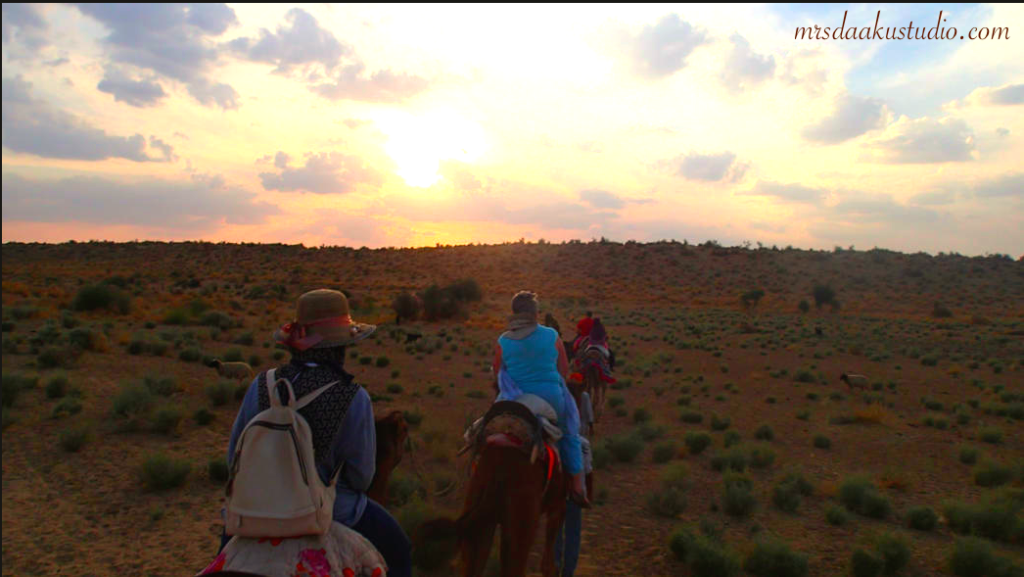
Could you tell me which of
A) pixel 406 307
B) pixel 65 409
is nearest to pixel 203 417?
pixel 65 409

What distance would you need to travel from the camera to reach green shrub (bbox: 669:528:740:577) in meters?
7.17

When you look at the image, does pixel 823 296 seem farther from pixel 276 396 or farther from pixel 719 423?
pixel 276 396

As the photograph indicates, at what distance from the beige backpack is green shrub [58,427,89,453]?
9339mm

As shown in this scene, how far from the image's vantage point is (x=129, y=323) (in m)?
26.5

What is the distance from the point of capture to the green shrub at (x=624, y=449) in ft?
39.9

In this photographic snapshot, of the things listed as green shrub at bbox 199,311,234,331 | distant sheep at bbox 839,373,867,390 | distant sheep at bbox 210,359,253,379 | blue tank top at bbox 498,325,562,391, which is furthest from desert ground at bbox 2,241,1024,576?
blue tank top at bbox 498,325,562,391

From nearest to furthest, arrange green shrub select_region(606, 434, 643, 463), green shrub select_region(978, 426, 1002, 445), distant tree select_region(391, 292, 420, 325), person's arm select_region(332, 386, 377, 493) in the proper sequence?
person's arm select_region(332, 386, 377, 493) → green shrub select_region(606, 434, 643, 463) → green shrub select_region(978, 426, 1002, 445) → distant tree select_region(391, 292, 420, 325)

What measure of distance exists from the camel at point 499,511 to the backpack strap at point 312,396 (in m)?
1.92

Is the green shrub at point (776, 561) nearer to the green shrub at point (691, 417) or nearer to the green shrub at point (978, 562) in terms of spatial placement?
the green shrub at point (978, 562)

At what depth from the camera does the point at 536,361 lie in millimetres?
5816

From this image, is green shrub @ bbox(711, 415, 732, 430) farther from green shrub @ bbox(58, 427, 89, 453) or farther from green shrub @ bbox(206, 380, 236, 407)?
green shrub @ bbox(58, 427, 89, 453)

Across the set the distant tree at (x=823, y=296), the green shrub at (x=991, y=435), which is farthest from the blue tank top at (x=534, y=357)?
the distant tree at (x=823, y=296)

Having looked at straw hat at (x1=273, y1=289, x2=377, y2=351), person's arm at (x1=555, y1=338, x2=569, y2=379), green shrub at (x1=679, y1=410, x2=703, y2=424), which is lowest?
green shrub at (x1=679, y1=410, x2=703, y2=424)

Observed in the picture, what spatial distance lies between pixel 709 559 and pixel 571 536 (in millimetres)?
1653
